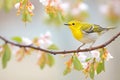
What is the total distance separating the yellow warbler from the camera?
1.59 meters

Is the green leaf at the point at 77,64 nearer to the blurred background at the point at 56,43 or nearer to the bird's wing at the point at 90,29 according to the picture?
the bird's wing at the point at 90,29

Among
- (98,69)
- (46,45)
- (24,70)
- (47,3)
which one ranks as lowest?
(24,70)

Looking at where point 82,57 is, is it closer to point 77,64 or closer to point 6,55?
point 77,64

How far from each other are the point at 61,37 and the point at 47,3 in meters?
3.13

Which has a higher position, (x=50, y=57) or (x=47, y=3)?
(x=47, y=3)

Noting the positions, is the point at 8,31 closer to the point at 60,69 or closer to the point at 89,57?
the point at 60,69

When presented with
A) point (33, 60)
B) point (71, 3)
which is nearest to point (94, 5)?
point (33, 60)

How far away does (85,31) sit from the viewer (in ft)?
5.47

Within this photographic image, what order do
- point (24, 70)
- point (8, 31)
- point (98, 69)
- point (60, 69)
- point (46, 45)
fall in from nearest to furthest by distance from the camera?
point (98, 69), point (46, 45), point (60, 69), point (24, 70), point (8, 31)

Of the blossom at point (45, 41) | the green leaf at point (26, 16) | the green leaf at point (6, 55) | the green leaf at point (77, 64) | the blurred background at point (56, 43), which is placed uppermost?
the green leaf at point (26, 16)

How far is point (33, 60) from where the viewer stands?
14.0 feet

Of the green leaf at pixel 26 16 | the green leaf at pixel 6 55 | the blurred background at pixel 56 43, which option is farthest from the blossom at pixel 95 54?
the blurred background at pixel 56 43

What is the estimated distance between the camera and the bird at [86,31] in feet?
5.22

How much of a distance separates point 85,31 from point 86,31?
0.03ft
